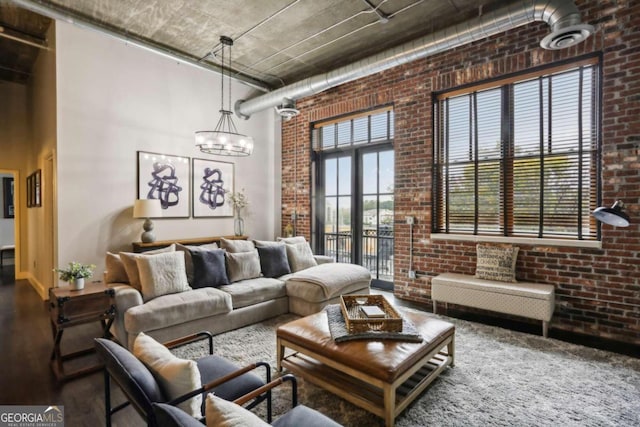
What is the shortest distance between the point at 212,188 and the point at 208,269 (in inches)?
89.1

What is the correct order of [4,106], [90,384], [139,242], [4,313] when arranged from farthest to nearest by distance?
[4,106] → [139,242] → [4,313] → [90,384]

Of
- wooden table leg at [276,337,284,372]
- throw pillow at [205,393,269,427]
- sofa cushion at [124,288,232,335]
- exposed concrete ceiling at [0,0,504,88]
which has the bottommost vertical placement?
wooden table leg at [276,337,284,372]

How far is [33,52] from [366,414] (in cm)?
695

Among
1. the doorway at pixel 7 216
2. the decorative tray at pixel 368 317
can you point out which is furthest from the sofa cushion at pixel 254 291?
the doorway at pixel 7 216

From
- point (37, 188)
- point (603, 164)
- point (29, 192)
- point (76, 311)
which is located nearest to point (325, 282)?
point (76, 311)

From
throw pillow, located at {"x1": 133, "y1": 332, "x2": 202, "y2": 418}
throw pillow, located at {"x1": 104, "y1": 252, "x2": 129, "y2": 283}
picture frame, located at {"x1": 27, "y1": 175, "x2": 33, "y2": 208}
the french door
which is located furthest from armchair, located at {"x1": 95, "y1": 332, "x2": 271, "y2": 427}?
picture frame, located at {"x1": 27, "y1": 175, "x2": 33, "y2": 208}

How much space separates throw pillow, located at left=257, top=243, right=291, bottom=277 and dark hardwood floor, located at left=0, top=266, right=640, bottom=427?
175 centimetres

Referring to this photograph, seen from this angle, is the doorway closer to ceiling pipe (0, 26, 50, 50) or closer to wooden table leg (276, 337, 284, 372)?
ceiling pipe (0, 26, 50, 50)

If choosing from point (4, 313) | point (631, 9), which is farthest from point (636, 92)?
point (4, 313)

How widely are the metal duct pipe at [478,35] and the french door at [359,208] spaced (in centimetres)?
135

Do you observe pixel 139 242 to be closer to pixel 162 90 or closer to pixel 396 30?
pixel 162 90

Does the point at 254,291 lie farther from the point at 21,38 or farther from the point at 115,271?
the point at 21,38

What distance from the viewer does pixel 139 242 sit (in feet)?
15.9

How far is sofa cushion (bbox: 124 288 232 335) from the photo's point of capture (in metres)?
3.02
